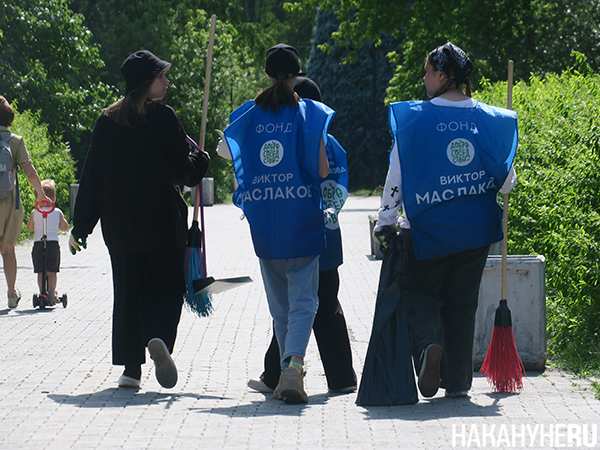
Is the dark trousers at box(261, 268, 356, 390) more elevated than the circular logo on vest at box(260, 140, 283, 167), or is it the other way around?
the circular logo on vest at box(260, 140, 283, 167)

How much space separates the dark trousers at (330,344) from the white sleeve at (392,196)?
22.7 inches

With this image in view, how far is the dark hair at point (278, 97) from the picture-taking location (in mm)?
5090

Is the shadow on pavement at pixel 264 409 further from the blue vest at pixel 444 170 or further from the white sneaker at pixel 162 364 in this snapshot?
the blue vest at pixel 444 170

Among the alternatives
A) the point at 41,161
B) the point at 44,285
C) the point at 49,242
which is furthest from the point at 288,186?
the point at 41,161

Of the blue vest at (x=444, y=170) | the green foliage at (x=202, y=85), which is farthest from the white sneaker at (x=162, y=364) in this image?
the green foliage at (x=202, y=85)

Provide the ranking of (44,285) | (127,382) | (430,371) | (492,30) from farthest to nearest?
(492,30), (44,285), (127,382), (430,371)

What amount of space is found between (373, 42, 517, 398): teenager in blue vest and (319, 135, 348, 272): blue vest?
0.31 meters

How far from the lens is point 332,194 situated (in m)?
5.23

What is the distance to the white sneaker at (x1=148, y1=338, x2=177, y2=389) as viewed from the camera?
513 centimetres

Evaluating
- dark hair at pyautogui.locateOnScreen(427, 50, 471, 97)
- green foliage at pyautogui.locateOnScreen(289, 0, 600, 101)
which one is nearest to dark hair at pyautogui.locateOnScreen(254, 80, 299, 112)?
dark hair at pyautogui.locateOnScreen(427, 50, 471, 97)

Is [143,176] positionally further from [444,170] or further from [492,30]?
[492,30]

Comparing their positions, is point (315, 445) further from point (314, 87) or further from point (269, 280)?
point (314, 87)

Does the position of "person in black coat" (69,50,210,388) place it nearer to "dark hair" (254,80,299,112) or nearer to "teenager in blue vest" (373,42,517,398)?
"dark hair" (254,80,299,112)

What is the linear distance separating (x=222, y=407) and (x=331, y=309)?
0.88 meters
